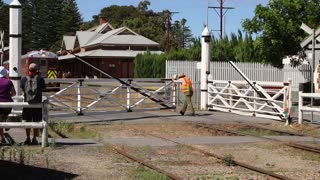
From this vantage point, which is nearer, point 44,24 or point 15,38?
point 15,38

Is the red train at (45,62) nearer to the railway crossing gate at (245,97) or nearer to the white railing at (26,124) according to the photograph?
the railway crossing gate at (245,97)

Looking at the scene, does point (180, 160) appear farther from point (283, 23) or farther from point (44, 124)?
point (283, 23)

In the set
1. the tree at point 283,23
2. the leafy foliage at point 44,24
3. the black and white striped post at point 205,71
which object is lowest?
the black and white striped post at point 205,71

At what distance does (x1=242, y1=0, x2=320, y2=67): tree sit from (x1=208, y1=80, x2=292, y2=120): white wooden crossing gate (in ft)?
26.7

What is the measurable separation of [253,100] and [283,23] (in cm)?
1045

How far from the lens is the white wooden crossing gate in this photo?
62.2ft

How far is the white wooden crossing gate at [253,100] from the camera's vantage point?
18953mm

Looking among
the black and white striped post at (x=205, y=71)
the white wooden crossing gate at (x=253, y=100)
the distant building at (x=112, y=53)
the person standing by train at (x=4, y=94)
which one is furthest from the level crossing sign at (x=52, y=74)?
the person standing by train at (x=4, y=94)

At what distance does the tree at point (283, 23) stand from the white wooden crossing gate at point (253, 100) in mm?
8134

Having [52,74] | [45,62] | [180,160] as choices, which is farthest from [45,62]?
[180,160]

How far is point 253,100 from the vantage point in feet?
71.6

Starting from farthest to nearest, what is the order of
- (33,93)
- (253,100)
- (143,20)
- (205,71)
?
(143,20), (205,71), (253,100), (33,93)

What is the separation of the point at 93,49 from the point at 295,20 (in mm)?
45016

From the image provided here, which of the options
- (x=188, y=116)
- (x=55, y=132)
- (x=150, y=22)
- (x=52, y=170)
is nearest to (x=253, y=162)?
(x=52, y=170)
